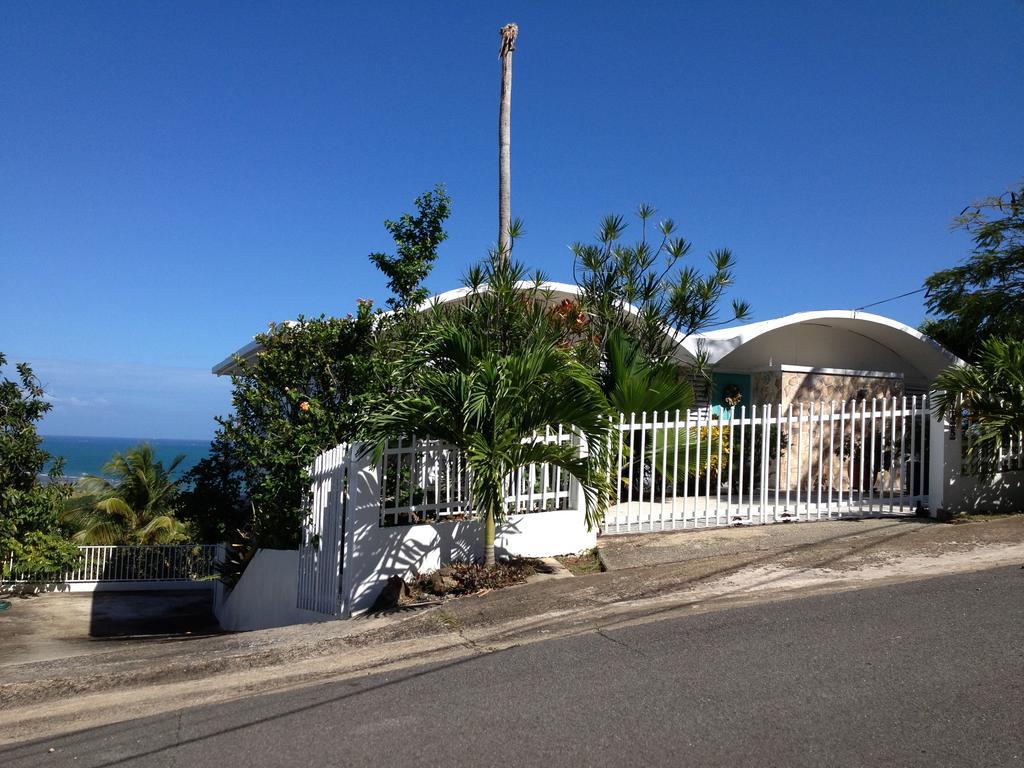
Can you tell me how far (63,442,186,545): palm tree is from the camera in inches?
960

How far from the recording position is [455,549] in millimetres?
9211

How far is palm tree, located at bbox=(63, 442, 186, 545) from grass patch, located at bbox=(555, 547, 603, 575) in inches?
686

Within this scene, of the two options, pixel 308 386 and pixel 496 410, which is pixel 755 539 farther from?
pixel 308 386

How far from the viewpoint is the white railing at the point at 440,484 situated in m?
8.99

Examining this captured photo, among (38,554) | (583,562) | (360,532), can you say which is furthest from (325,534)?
(38,554)

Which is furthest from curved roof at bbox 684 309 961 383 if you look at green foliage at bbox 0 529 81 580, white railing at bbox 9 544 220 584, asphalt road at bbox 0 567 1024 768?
green foliage at bbox 0 529 81 580

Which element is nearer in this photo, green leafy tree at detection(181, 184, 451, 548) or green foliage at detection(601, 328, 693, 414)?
green leafy tree at detection(181, 184, 451, 548)

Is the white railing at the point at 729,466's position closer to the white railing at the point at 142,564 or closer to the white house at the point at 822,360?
the white house at the point at 822,360

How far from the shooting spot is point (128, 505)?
25531 millimetres

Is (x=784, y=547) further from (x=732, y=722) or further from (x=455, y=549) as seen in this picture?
(x=732, y=722)

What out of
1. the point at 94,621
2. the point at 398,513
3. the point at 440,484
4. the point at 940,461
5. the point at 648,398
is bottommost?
the point at 94,621

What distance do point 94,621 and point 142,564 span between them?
520 centimetres

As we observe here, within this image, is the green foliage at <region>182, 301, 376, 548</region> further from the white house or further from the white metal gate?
the white house

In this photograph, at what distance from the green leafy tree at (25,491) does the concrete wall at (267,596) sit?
6.09 metres
